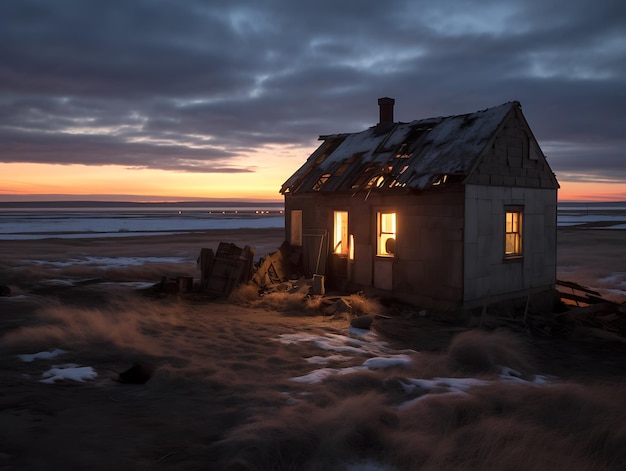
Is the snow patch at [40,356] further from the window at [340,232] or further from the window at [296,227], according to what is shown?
the window at [296,227]

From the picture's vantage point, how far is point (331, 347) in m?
9.73

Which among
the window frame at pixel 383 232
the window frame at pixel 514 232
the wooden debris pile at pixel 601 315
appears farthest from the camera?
the window frame at pixel 383 232

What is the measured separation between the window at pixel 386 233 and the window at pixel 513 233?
10.2 feet

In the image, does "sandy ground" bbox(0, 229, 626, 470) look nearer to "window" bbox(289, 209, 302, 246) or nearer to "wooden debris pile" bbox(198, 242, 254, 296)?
"wooden debris pile" bbox(198, 242, 254, 296)

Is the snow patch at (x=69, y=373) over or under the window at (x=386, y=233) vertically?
under

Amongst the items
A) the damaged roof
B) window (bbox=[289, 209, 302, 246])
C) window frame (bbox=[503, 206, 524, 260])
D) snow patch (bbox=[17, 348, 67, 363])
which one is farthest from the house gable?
snow patch (bbox=[17, 348, 67, 363])

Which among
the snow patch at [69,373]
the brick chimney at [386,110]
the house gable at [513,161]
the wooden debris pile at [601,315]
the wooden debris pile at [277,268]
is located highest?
the brick chimney at [386,110]

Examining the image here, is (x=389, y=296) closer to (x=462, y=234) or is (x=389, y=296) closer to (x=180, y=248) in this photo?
(x=462, y=234)

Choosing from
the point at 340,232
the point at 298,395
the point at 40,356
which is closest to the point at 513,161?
the point at 340,232

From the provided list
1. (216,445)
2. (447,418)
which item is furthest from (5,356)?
(447,418)

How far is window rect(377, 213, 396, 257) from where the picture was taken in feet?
46.8

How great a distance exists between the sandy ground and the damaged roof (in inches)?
146

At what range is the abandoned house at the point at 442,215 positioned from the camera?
12.3 metres

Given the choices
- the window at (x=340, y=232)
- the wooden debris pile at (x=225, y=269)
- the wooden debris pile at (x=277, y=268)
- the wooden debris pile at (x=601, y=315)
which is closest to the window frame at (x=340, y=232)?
the window at (x=340, y=232)
